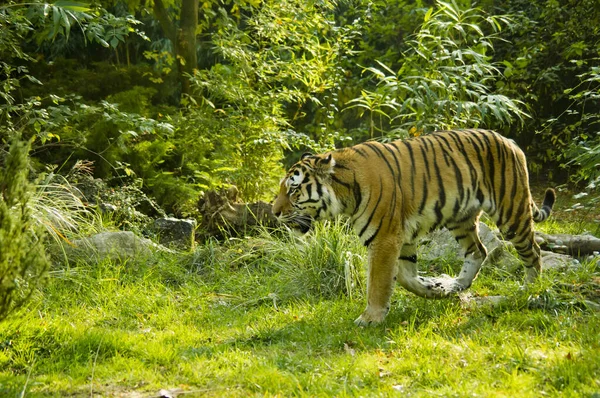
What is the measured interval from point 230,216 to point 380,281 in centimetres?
340

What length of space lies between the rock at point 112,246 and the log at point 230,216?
47.1 inches

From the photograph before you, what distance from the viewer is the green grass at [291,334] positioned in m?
4.52

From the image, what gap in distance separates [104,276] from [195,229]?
1991 millimetres

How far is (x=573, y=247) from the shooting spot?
25.3ft

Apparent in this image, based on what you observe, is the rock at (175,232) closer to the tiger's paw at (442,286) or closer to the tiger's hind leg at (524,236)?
the tiger's paw at (442,286)

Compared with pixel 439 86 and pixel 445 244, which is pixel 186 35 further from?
pixel 445 244

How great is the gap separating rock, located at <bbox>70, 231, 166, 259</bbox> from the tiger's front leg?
2851 millimetres

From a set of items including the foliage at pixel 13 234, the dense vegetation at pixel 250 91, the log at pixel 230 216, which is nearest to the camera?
the foliage at pixel 13 234

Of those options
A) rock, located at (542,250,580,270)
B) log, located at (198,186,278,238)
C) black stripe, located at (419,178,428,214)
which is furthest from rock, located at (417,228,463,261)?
log, located at (198,186,278,238)

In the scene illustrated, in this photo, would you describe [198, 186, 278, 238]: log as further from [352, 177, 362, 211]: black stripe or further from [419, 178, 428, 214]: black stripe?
[419, 178, 428, 214]: black stripe

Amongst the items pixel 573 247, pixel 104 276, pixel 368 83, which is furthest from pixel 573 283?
pixel 368 83

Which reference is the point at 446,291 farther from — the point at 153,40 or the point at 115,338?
the point at 153,40

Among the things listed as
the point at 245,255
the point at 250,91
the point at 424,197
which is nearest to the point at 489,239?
the point at 424,197

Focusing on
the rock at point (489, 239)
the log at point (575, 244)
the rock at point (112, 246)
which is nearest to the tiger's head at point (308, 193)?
the rock at point (112, 246)
